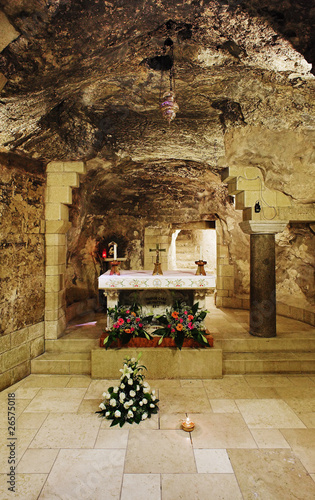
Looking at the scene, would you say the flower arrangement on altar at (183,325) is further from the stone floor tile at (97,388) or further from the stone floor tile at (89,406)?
the stone floor tile at (89,406)

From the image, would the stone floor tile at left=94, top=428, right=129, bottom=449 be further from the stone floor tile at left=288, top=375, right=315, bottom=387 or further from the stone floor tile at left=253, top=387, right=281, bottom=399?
the stone floor tile at left=288, top=375, right=315, bottom=387

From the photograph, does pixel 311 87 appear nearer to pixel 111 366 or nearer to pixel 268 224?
pixel 268 224

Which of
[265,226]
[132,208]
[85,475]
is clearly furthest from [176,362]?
[132,208]

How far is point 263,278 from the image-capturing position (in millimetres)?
6117

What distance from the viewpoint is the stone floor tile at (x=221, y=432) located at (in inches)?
139

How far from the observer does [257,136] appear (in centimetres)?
532

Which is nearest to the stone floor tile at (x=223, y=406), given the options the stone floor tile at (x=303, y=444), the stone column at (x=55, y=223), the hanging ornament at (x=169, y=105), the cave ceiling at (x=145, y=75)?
the stone floor tile at (x=303, y=444)

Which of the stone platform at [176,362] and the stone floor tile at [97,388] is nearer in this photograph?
the stone floor tile at [97,388]

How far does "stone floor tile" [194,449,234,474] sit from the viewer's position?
10.2 feet

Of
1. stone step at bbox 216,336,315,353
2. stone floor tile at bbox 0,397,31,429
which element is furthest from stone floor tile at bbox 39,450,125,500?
stone step at bbox 216,336,315,353

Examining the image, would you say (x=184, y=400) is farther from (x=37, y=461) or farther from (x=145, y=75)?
(x=145, y=75)

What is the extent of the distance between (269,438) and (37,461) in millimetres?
2783

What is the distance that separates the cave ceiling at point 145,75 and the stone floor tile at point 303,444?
405 cm

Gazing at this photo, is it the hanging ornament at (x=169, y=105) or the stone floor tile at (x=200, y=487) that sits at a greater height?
the hanging ornament at (x=169, y=105)
